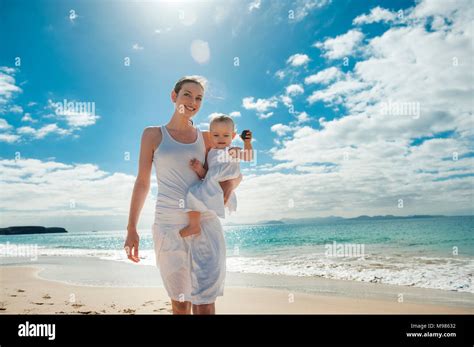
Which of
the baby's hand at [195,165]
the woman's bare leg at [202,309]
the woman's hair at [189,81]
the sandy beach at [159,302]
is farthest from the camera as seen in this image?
the sandy beach at [159,302]

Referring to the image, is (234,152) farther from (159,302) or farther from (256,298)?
(256,298)

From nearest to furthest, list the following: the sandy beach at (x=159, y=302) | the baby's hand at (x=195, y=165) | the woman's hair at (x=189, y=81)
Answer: the baby's hand at (x=195, y=165) → the woman's hair at (x=189, y=81) → the sandy beach at (x=159, y=302)

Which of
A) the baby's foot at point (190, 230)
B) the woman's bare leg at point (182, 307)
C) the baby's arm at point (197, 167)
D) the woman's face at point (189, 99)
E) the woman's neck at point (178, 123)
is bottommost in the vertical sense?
the woman's bare leg at point (182, 307)

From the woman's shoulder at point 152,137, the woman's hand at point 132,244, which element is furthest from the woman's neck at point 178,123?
the woman's hand at point 132,244

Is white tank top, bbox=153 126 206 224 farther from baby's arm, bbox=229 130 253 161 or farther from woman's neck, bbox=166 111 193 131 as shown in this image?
baby's arm, bbox=229 130 253 161

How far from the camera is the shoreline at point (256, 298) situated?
253 inches

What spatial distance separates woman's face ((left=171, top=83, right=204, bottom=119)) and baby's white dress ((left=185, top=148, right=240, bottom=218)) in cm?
35

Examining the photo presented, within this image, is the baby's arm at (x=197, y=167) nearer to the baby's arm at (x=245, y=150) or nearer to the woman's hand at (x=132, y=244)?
the baby's arm at (x=245, y=150)

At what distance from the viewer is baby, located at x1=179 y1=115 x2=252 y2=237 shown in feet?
7.59

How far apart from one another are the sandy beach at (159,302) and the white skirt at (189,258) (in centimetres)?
423

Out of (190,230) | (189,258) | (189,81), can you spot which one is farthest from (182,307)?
(189,81)

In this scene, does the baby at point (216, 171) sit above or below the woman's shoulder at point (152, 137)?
below
